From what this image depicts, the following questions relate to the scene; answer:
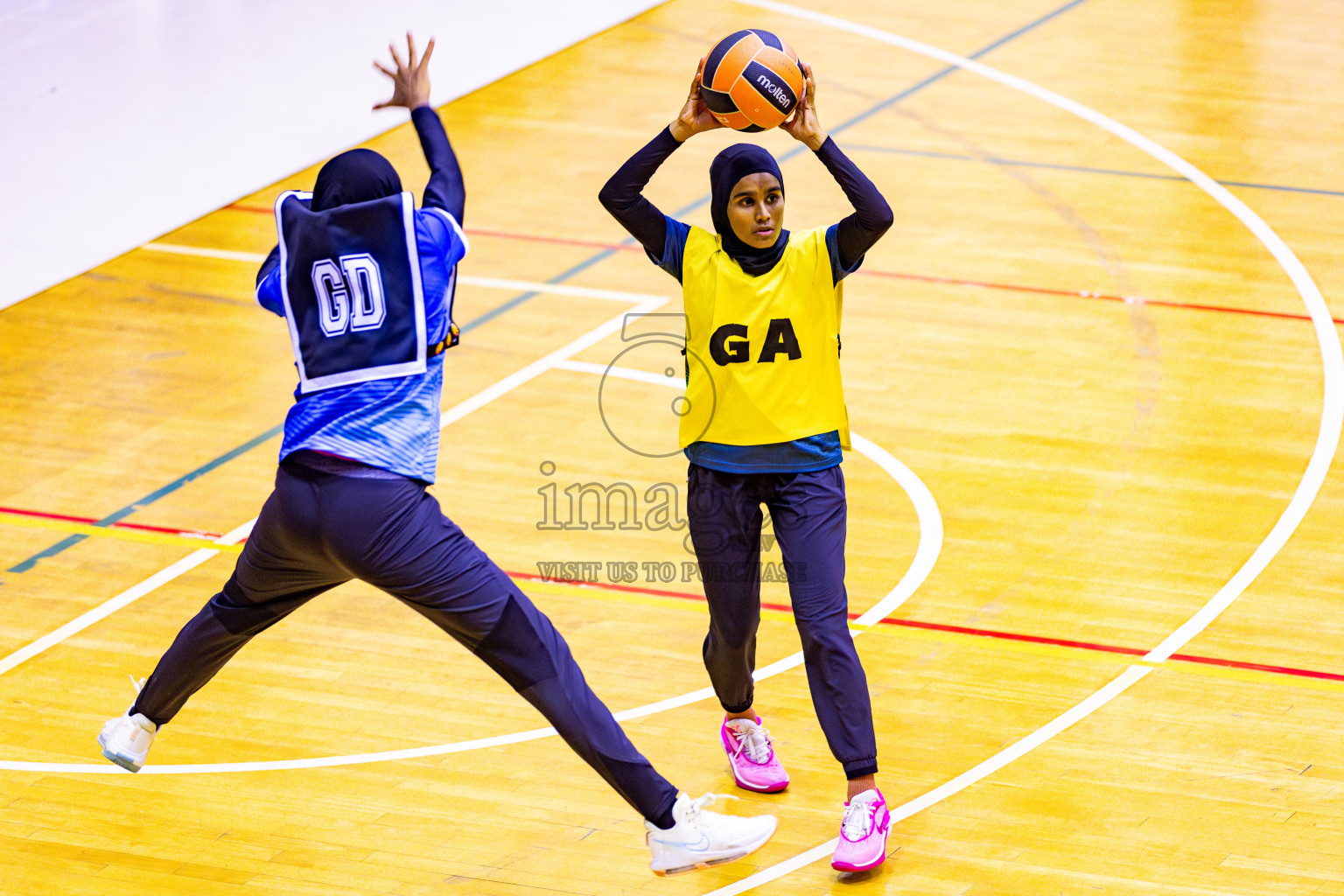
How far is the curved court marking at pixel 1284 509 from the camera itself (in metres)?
6.23

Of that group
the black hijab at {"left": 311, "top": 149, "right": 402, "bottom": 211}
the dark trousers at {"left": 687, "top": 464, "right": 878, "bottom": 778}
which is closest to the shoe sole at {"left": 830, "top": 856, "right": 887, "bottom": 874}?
the dark trousers at {"left": 687, "top": 464, "right": 878, "bottom": 778}

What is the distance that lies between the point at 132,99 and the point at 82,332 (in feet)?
15.5

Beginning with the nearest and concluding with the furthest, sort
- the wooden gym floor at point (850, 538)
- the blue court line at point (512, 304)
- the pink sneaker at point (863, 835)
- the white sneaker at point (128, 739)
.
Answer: the pink sneaker at point (863, 835) → the white sneaker at point (128, 739) → the wooden gym floor at point (850, 538) → the blue court line at point (512, 304)

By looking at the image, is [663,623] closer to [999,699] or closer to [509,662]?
[999,699]

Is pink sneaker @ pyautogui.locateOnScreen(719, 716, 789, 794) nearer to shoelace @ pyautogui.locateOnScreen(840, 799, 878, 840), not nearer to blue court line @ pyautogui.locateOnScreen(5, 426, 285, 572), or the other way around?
shoelace @ pyautogui.locateOnScreen(840, 799, 878, 840)

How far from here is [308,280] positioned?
519 cm

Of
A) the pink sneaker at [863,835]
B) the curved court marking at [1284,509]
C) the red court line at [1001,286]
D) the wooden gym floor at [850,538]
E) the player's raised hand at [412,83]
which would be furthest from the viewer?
the red court line at [1001,286]

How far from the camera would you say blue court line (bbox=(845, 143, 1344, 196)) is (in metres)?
12.4

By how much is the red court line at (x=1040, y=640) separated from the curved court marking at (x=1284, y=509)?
116 mm

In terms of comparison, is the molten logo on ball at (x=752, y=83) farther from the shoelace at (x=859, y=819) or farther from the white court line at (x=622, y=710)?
the shoelace at (x=859, y=819)

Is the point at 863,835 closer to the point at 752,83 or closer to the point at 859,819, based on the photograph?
the point at 859,819

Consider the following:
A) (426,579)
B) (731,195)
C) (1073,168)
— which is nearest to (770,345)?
(731,195)

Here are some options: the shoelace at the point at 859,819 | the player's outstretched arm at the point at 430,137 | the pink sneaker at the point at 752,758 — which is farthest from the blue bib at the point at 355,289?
the shoelace at the point at 859,819

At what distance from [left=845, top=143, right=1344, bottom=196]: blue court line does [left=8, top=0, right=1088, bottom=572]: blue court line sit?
2.06 ft
